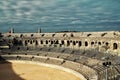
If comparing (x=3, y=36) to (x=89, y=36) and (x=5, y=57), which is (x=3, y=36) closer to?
(x=5, y=57)

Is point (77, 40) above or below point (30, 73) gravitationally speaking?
above

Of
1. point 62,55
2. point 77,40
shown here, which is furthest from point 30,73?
point 77,40

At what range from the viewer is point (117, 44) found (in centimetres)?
6241

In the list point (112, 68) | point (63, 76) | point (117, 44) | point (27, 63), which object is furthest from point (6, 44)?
point (112, 68)

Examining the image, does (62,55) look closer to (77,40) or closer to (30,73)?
(77,40)

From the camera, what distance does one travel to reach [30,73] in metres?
65.4

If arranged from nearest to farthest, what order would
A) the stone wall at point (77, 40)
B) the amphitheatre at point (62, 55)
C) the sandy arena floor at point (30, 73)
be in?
the amphitheatre at point (62, 55), the sandy arena floor at point (30, 73), the stone wall at point (77, 40)

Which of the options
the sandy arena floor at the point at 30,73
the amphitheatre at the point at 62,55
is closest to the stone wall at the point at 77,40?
the amphitheatre at the point at 62,55

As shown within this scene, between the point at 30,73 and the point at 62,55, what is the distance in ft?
46.8

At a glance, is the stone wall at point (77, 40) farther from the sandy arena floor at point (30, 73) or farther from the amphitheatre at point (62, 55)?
the sandy arena floor at point (30, 73)

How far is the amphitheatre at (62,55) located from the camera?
56969 mm

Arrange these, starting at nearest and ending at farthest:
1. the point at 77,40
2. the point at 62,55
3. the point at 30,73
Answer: the point at 30,73 < the point at 62,55 < the point at 77,40

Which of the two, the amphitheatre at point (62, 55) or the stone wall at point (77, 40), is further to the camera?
the stone wall at point (77, 40)

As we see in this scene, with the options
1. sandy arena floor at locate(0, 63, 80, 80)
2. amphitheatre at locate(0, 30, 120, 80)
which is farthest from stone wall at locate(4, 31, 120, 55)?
sandy arena floor at locate(0, 63, 80, 80)
